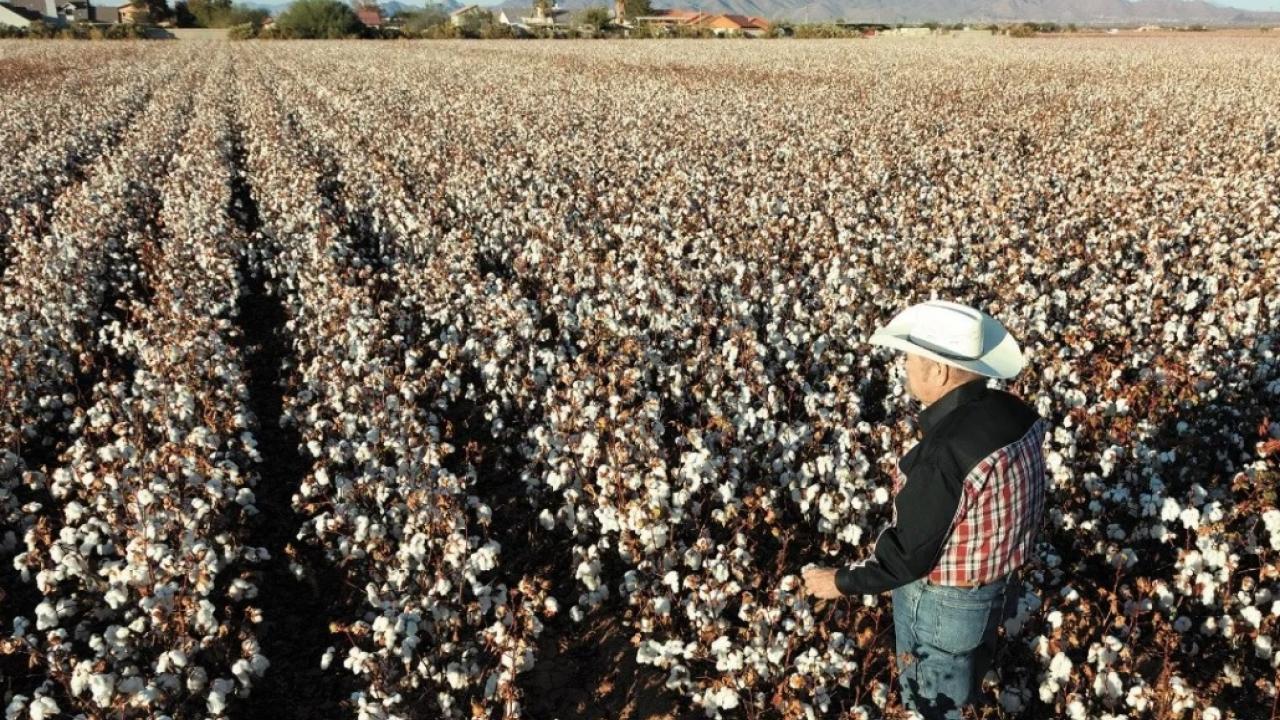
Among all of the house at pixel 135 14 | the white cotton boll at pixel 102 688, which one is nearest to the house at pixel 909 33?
the white cotton boll at pixel 102 688

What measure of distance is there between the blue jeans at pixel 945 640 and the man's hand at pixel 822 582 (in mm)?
323

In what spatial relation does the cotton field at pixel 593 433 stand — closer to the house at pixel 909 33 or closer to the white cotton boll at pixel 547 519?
the white cotton boll at pixel 547 519

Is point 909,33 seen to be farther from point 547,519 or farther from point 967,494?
point 967,494

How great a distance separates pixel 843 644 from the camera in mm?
4586

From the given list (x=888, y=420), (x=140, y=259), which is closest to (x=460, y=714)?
(x=888, y=420)

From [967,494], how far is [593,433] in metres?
3.61

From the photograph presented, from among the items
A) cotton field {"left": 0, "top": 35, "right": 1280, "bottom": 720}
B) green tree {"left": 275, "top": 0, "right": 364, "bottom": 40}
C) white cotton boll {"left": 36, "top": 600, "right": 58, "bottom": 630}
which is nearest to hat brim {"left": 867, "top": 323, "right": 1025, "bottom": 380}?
cotton field {"left": 0, "top": 35, "right": 1280, "bottom": 720}

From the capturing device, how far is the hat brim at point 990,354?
318 centimetres

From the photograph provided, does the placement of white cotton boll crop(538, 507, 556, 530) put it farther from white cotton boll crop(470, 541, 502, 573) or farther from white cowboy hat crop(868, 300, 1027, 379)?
white cowboy hat crop(868, 300, 1027, 379)

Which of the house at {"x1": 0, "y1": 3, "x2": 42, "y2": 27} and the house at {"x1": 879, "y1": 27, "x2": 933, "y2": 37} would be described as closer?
the house at {"x1": 879, "y1": 27, "x2": 933, "y2": 37}

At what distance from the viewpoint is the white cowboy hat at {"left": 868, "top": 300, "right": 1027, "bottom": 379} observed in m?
3.19

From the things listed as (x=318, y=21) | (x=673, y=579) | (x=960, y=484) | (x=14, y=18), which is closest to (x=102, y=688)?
(x=673, y=579)

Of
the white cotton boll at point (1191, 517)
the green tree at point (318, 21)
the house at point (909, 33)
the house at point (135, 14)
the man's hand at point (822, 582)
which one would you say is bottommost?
the white cotton boll at point (1191, 517)

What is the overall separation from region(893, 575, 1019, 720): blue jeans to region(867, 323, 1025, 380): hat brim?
94 centimetres
